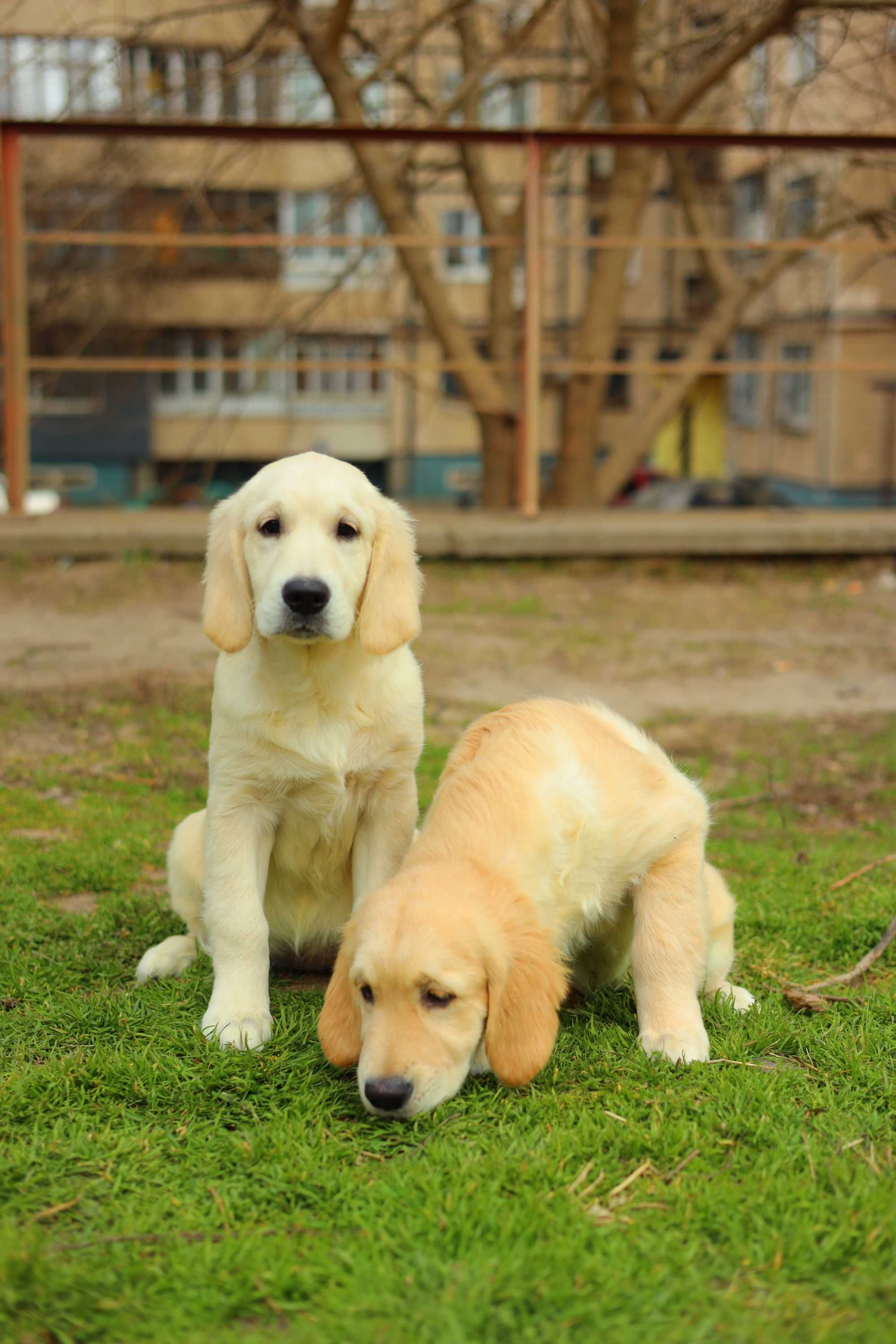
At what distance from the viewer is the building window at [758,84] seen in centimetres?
1161

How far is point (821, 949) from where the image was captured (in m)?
3.95

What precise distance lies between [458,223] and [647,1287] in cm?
2889

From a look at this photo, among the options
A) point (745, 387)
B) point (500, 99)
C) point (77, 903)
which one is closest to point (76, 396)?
point (745, 387)

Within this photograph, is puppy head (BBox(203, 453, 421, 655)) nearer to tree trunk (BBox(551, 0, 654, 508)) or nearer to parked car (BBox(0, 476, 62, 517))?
parked car (BBox(0, 476, 62, 517))

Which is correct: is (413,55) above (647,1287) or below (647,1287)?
above

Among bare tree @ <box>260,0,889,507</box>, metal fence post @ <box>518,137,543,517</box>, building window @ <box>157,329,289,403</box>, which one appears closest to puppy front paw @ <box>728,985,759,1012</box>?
metal fence post @ <box>518,137,543,517</box>

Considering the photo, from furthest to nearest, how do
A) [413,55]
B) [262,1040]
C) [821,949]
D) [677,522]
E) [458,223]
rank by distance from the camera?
[458,223]
[413,55]
[677,522]
[821,949]
[262,1040]

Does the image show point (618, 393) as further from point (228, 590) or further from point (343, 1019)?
point (343, 1019)

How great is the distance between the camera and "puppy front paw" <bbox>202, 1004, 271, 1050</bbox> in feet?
10.3

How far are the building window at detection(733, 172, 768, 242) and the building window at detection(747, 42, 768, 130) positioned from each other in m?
16.0

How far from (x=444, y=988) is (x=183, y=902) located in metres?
1.29

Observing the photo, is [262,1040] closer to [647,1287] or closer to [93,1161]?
[93,1161]

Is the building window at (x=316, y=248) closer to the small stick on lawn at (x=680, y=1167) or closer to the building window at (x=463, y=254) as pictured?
the building window at (x=463, y=254)

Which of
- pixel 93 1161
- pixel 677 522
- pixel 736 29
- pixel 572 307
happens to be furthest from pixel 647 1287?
pixel 572 307
